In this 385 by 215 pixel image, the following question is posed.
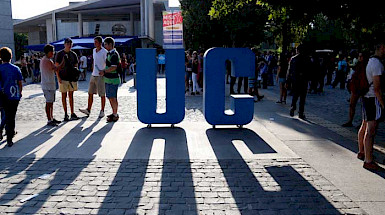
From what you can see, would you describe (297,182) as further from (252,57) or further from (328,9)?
(328,9)

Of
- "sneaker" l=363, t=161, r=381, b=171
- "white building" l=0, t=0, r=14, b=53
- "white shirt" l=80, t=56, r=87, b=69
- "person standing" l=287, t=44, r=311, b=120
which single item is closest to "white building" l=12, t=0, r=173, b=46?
"white building" l=0, t=0, r=14, b=53

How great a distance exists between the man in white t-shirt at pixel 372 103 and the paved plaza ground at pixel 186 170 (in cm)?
25

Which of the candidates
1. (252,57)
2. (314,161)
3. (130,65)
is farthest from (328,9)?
(130,65)

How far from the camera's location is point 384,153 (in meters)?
5.90

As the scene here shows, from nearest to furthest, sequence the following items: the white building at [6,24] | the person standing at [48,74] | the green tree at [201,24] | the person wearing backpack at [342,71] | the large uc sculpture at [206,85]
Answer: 1. the large uc sculpture at [206,85]
2. the person standing at [48,74]
3. the person wearing backpack at [342,71]
4. the green tree at [201,24]
5. the white building at [6,24]

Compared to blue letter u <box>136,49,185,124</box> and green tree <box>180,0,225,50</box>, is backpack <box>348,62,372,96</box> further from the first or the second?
green tree <box>180,0,225,50</box>

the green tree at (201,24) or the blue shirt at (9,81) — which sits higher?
the green tree at (201,24)

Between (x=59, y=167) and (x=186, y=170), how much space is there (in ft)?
6.05

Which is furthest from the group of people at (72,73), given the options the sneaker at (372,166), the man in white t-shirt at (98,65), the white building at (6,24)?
the white building at (6,24)

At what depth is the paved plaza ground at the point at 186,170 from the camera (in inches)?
150

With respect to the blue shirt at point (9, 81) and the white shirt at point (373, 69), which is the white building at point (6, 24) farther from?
the white shirt at point (373, 69)

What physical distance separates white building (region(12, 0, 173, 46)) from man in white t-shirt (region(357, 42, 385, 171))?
34779 millimetres

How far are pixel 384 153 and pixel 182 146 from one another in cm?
345

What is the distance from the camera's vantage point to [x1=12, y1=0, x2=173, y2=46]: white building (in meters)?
39.2
